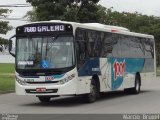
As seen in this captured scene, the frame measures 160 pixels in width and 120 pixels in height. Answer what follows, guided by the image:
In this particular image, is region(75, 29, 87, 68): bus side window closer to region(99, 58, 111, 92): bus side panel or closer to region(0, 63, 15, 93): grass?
region(99, 58, 111, 92): bus side panel

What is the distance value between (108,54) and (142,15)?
193 ft

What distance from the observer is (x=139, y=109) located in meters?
17.9

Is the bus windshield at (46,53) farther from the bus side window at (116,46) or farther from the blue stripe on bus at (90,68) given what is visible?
the bus side window at (116,46)

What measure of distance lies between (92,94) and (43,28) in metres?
3.32

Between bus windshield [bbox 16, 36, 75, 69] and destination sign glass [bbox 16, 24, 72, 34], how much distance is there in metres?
0.26

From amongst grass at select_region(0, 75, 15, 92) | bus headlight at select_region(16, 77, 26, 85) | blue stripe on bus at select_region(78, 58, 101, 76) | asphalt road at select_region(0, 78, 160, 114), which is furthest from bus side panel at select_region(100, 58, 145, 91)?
grass at select_region(0, 75, 15, 92)

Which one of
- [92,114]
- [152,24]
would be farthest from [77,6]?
[152,24]

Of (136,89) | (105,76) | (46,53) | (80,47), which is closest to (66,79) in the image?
(46,53)

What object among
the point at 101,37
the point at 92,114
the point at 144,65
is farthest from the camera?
the point at 144,65

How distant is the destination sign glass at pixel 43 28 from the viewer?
760 inches

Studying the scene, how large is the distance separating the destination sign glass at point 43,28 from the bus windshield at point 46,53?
0.87 feet

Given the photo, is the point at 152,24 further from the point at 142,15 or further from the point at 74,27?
the point at 74,27

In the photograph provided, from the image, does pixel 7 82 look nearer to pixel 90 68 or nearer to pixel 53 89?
pixel 90 68

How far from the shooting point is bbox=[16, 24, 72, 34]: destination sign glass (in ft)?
63.4
